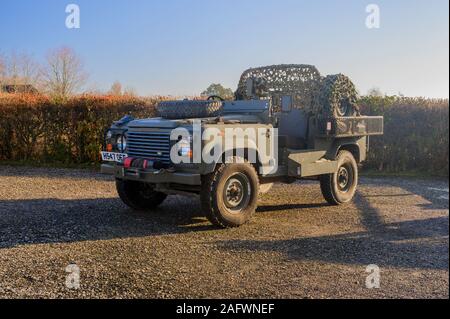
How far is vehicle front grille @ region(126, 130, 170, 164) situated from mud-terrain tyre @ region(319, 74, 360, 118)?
2690 mm

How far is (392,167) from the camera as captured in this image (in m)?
11.7

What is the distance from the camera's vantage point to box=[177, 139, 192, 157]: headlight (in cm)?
631

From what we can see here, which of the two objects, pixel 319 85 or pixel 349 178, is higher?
pixel 319 85

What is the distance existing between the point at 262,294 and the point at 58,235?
10.3ft

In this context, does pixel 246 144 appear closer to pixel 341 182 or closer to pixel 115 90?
pixel 341 182

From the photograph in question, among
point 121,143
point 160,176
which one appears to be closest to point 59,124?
point 121,143

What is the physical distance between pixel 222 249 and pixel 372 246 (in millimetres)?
1746

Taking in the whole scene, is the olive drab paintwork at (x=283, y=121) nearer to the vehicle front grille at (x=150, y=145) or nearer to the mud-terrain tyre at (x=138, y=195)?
the vehicle front grille at (x=150, y=145)

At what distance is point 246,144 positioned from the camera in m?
6.73

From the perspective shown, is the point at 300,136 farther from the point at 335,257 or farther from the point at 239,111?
the point at 335,257

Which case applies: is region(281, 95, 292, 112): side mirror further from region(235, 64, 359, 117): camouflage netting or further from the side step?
the side step

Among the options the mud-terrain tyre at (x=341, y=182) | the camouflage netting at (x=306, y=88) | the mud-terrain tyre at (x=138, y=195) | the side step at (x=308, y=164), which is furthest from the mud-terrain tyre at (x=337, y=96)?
the mud-terrain tyre at (x=138, y=195)

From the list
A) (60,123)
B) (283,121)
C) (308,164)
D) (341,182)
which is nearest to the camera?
(308,164)
